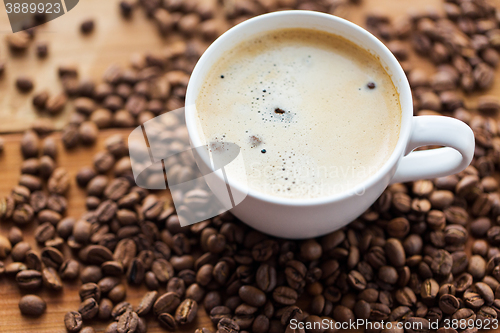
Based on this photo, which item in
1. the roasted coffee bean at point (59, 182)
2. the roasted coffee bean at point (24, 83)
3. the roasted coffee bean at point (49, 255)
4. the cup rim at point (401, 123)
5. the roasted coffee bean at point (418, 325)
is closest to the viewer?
the cup rim at point (401, 123)

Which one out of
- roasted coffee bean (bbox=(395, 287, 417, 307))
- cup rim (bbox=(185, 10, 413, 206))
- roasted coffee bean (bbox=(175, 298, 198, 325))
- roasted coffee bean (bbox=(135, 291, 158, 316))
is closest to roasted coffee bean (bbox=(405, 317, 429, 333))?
roasted coffee bean (bbox=(395, 287, 417, 307))

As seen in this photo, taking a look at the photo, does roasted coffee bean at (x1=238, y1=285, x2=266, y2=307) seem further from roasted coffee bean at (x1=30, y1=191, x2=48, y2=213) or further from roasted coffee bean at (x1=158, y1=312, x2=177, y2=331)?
roasted coffee bean at (x1=30, y1=191, x2=48, y2=213)

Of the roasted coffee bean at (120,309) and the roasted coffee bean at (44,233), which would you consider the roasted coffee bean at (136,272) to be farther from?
the roasted coffee bean at (44,233)

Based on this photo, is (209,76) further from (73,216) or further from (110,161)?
(73,216)

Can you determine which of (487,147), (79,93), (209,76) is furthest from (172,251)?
(487,147)

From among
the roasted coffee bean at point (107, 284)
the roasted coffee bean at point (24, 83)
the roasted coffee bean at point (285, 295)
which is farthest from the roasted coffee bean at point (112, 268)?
the roasted coffee bean at point (24, 83)
